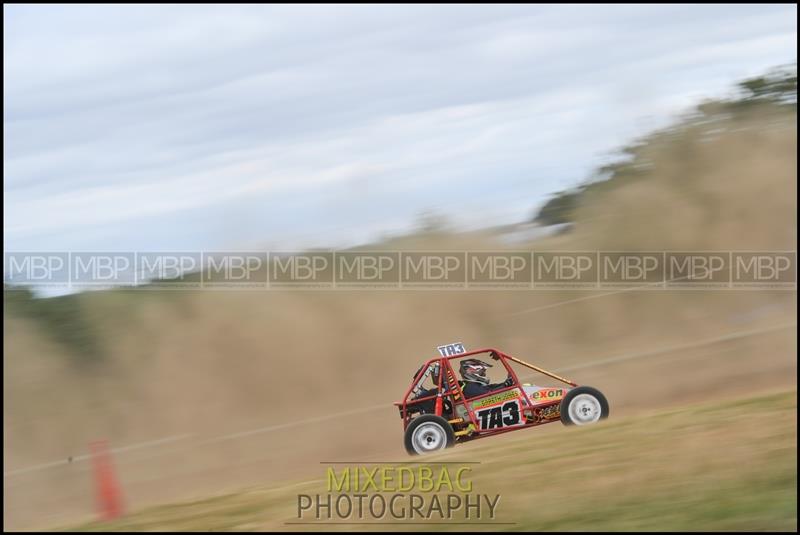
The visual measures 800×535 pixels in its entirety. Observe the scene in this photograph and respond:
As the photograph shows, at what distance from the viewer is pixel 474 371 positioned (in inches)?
341

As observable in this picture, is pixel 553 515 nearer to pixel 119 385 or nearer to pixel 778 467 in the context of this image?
pixel 778 467

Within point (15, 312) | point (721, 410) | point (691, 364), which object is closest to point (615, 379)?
point (691, 364)

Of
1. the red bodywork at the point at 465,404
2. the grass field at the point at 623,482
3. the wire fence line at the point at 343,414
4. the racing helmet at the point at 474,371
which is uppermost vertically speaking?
the wire fence line at the point at 343,414

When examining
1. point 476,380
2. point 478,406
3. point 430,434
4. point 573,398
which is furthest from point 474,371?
point 573,398

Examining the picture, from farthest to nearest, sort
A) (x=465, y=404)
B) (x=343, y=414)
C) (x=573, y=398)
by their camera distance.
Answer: (x=343, y=414) → (x=465, y=404) → (x=573, y=398)

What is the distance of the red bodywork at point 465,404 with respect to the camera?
8.48 meters

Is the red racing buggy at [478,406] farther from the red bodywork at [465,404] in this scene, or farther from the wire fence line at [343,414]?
the wire fence line at [343,414]

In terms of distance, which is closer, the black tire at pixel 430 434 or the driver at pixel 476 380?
the black tire at pixel 430 434

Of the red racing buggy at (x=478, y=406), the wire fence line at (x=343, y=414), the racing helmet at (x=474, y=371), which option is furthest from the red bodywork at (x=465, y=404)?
the wire fence line at (x=343, y=414)

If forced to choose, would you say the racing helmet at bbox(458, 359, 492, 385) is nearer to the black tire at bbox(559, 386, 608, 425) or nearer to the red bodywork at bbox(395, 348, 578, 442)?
the red bodywork at bbox(395, 348, 578, 442)

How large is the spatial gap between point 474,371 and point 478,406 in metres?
0.37

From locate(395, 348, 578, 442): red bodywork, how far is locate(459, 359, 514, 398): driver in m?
0.04

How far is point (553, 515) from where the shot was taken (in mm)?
7059

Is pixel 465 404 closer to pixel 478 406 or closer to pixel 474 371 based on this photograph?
pixel 478 406
